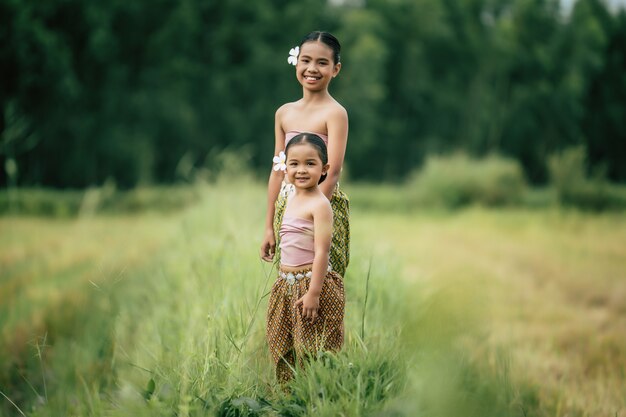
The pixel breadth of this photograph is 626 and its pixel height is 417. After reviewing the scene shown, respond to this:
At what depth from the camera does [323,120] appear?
91.7 inches

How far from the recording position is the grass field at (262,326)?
1852 mm

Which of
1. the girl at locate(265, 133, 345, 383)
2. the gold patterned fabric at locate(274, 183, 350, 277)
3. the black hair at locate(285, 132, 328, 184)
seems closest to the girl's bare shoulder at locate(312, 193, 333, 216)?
the girl at locate(265, 133, 345, 383)

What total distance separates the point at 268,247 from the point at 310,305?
51cm

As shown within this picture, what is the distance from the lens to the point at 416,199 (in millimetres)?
18578

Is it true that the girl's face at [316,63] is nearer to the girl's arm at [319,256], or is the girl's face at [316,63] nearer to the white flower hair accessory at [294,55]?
the white flower hair accessory at [294,55]

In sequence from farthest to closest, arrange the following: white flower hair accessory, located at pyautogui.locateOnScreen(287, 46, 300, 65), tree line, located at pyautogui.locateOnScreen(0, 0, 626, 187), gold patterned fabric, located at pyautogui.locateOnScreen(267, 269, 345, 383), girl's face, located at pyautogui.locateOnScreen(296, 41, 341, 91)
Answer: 1. tree line, located at pyautogui.locateOnScreen(0, 0, 626, 187)
2. white flower hair accessory, located at pyautogui.locateOnScreen(287, 46, 300, 65)
3. girl's face, located at pyautogui.locateOnScreen(296, 41, 341, 91)
4. gold patterned fabric, located at pyautogui.locateOnScreen(267, 269, 345, 383)

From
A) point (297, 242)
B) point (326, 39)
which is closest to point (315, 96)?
point (326, 39)

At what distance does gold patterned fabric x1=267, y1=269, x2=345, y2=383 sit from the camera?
2168 millimetres

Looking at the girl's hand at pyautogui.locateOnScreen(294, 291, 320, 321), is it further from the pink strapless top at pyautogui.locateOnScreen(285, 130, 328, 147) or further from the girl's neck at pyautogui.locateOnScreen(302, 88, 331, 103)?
the girl's neck at pyautogui.locateOnScreen(302, 88, 331, 103)

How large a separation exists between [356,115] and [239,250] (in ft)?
78.9

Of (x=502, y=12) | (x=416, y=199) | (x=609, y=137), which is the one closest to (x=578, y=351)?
(x=416, y=199)

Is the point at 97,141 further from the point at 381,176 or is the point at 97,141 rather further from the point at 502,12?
the point at 502,12

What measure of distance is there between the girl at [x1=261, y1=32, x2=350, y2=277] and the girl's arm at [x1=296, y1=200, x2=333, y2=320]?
218 mm

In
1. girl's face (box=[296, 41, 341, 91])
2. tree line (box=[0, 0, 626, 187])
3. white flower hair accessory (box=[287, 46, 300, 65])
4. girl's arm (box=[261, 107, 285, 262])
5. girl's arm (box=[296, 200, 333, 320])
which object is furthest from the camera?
tree line (box=[0, 0, 626, 187])
